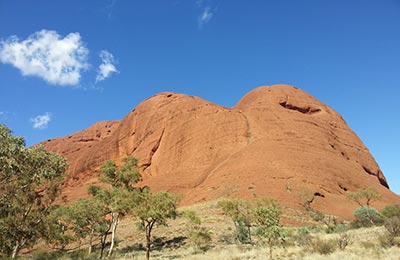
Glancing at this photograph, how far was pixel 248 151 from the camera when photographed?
6228cm

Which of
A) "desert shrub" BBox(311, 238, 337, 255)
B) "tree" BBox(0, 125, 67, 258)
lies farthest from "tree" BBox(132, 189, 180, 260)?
"desert shrub" BBox(311, 238, 337, 255)

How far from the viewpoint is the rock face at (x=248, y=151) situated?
53.5 m

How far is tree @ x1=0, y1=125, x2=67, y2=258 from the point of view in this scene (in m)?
15.8

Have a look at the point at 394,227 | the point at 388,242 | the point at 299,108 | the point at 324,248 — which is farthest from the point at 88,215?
the point at 299,108

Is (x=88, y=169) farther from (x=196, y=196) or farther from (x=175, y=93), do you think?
(x=196, y=196)

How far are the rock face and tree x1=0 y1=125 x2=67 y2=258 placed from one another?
1259 inches

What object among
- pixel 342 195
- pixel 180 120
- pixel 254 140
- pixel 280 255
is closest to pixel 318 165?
pixel 342 195

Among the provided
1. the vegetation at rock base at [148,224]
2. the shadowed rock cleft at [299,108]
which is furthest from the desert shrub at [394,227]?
the shadowed rock cleft at [299,108]

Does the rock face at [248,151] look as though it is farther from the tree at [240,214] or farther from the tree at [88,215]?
the tree at [88,215]

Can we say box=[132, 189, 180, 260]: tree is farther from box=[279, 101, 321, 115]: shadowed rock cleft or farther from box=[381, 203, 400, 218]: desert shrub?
box=[279, 101, 321, 115]: shadowed rock cleft

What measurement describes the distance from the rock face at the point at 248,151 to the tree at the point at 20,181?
32.0 meters

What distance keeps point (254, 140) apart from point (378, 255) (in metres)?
51.8

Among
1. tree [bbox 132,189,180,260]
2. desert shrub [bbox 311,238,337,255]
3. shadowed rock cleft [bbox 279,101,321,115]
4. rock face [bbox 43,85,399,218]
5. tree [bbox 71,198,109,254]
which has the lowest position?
desert shrub [bbox 311,238,337,255]

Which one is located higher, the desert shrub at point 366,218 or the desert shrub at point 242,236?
the desert shrub at point 366,218
